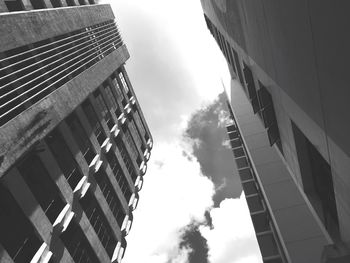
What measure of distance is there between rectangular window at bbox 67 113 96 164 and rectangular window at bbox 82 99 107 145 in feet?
6.03

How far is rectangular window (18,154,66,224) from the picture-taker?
58.4 feet

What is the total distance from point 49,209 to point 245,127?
87.5 ft

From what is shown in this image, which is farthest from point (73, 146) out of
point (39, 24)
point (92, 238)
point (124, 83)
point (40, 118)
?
point (124, 83)

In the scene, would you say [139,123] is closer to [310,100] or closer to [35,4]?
[35,4]

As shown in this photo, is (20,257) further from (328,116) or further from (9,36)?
(328,116)

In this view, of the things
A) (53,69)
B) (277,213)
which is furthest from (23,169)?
(277,213)

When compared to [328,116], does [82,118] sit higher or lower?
lower

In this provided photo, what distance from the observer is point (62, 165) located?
70.5 ft

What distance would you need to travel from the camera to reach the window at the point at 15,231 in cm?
1502

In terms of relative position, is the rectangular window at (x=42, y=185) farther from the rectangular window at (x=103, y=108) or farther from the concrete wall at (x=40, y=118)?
the rectangular window at (x=103, y=108)

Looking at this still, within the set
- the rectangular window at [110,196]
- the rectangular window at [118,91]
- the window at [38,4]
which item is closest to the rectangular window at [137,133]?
the rectangular window at [118,91]

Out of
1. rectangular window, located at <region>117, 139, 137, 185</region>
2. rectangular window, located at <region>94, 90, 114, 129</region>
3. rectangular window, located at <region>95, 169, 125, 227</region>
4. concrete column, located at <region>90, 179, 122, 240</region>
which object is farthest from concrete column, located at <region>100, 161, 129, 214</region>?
rectangular window, located at <region>94, 90, 114, 129</region>

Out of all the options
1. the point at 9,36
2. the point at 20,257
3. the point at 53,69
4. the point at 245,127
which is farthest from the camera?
the point at 245,127

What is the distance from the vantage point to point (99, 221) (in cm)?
2577
